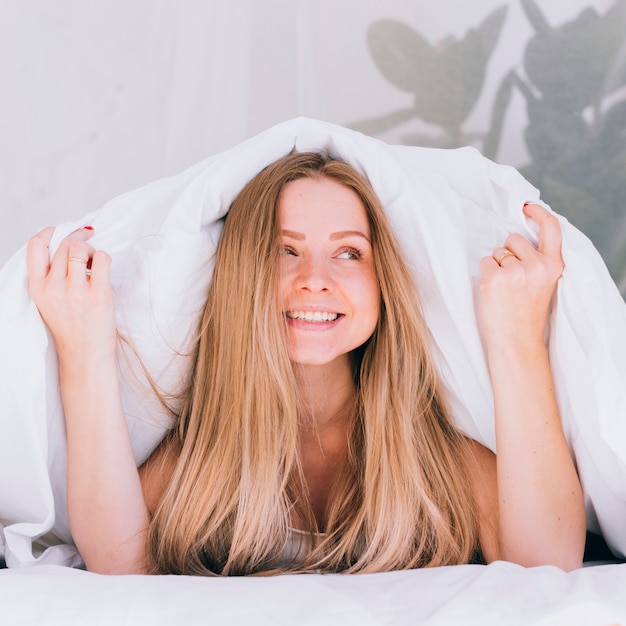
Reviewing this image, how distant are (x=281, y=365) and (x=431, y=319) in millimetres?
247

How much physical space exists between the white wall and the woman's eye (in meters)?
0.47

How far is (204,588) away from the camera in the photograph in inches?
38.4

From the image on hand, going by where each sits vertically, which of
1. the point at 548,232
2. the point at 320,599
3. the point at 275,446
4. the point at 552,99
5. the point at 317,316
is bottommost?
the point at 320,599

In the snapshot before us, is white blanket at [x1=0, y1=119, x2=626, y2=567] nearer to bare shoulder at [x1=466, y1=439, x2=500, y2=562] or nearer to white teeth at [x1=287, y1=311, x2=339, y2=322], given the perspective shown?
bare shoulder at [x1=466, y1=439, x2=500, y2=562]

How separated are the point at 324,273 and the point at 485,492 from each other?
1.44 ft

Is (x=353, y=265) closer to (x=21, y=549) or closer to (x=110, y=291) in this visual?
(x=110, y=291)

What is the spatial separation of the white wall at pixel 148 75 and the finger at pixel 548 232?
1.91ft

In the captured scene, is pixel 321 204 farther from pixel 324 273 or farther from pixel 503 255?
pixel 503 255

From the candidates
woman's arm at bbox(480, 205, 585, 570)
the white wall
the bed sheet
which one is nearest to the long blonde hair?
woman's arm at bbox(480, 205, 585, 570)

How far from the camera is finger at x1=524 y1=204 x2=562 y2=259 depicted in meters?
1.19

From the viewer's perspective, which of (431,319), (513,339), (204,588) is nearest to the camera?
(204,588)

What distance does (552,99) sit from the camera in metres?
1.67

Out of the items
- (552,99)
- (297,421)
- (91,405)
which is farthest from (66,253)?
(552,99)

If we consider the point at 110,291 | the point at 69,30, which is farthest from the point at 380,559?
the point at 69,30
